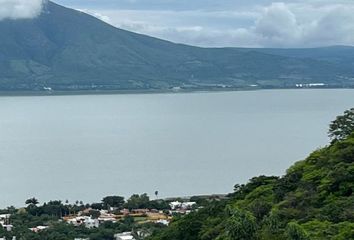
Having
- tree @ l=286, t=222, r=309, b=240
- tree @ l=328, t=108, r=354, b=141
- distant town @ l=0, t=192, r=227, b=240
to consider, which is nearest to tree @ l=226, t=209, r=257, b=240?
tree @ l=286, t=222, r=309, b=240

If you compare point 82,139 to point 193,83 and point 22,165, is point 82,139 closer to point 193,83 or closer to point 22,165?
point 22,165

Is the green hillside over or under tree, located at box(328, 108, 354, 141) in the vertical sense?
under

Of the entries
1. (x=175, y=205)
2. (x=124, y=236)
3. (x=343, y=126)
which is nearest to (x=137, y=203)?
(x=175, y=205)

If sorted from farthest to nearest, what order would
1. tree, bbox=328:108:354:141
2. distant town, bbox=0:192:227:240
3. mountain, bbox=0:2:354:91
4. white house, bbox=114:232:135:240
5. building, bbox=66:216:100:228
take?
1. mountain, bbox=0:2:354:91
2. building, bbox=66:216:100:228
3. distant town, bbox=0:192:227:240
4. white house, bbox=114:232:135:240
5. tree, bbox=328:108:354:141

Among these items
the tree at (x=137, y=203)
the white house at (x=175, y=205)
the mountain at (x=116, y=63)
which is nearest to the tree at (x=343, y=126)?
the white house at (x=175, y=205)

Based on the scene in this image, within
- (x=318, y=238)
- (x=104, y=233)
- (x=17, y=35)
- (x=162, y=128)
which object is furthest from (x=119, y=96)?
(x=318, y=238)

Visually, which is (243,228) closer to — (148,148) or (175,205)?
(175,205)

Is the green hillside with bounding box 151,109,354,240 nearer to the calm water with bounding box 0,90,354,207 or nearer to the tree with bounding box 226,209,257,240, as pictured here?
the tree with bounding box 226,209,257,240
